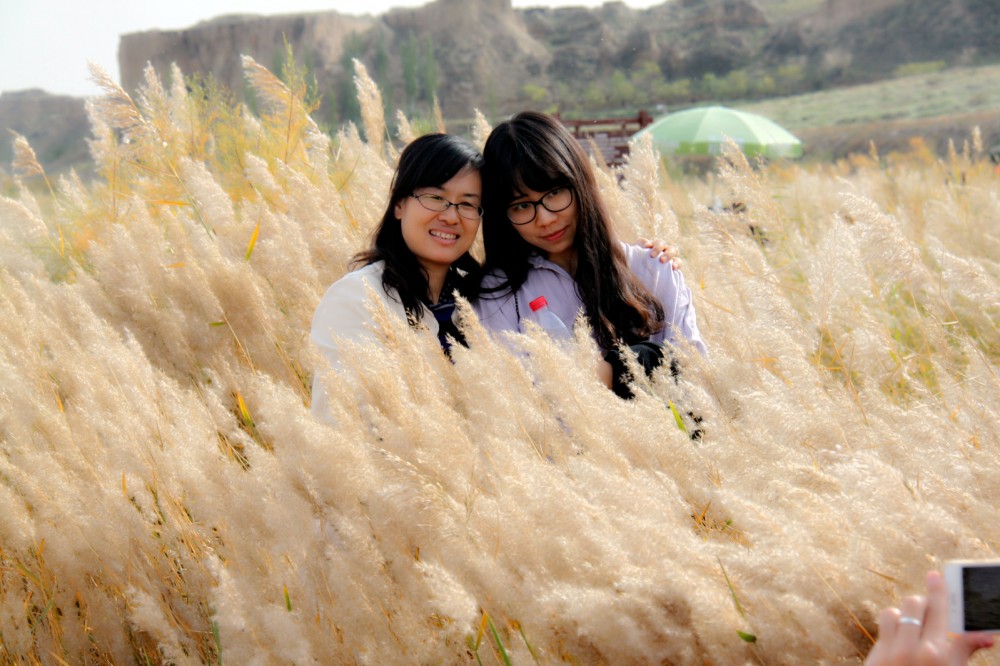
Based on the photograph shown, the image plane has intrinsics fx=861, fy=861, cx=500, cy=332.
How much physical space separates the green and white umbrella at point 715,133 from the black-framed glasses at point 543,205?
1010cm

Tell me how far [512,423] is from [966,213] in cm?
353

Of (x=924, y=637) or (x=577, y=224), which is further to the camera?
(x=577, y=224)

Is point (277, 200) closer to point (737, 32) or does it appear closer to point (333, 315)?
point (333, 315)

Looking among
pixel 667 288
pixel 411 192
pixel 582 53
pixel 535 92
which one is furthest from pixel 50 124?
pixel 667 288

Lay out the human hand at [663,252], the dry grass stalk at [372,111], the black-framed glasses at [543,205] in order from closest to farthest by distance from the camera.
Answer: the black-framed glasses at [543,205], the human hand at [663,252], the dry grass stalk at [372,111]

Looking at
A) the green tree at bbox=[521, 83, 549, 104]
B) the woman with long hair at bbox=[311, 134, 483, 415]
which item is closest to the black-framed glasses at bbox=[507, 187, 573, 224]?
the woman with long hair at bbox=[311, 134, 483, 415]

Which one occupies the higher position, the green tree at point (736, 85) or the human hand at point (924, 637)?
the human hand at point (924, 637)

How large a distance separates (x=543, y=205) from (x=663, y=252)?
0.43 meters

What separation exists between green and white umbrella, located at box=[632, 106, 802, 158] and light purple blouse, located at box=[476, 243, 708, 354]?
9.98 meters

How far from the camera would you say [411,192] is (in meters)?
2.50

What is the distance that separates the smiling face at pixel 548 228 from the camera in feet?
8.29

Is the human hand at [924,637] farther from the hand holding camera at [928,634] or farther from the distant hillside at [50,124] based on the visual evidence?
the distant hillside at [50,124]

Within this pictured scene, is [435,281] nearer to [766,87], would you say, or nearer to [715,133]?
[715,133]

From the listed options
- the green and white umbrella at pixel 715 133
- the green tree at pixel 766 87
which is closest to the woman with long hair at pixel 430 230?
the green and white umbrella at pixel 715 133
